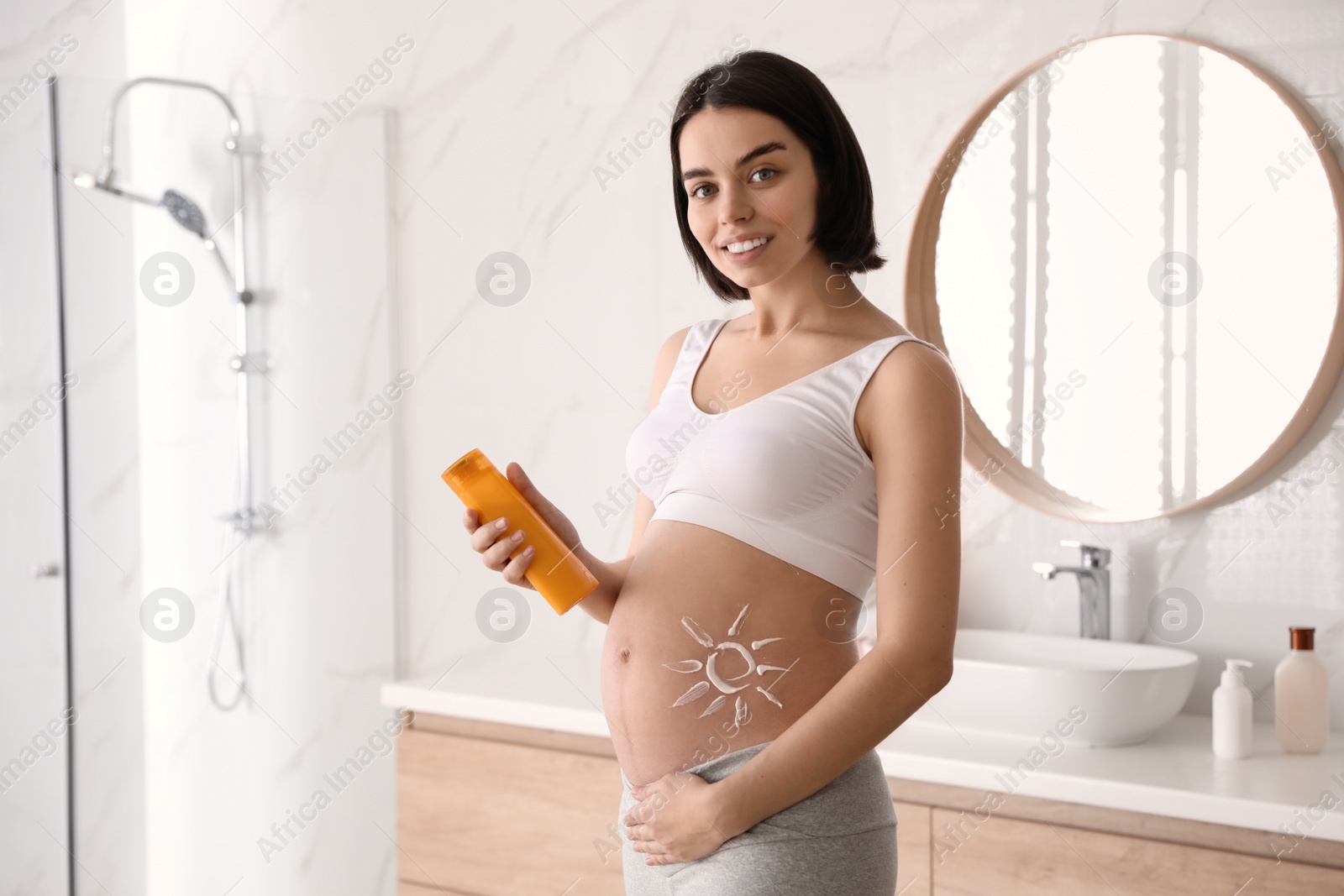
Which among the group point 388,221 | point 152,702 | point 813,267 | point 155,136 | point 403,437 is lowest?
point 152,702

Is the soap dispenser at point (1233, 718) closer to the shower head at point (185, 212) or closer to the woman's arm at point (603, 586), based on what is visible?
the woman's arm at point (603, 586)

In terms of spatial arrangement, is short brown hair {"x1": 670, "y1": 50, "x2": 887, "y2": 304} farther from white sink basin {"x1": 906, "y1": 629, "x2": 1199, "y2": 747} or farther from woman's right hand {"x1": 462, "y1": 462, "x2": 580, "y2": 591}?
white sink basin {"x1": 906, "y1": 629, "x2": 1199, "y2": 747}

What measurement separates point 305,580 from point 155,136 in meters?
0.89

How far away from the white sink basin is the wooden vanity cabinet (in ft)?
0.36

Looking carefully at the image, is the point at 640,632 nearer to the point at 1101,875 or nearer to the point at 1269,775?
the point at 1101,875

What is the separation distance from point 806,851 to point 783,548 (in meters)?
0.22

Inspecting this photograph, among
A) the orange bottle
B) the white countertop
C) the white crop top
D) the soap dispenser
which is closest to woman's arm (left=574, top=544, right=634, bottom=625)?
the orange bottle

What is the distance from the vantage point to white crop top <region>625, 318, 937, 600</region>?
849mm

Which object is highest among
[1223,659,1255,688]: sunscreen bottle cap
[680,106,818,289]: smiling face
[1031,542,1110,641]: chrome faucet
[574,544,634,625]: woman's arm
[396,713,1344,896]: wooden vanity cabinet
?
[680,106,818,289]: smiling face

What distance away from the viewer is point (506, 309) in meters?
2.12

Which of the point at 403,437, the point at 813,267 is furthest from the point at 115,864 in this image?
the point at 813,267

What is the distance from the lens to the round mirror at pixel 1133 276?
1.48 metres

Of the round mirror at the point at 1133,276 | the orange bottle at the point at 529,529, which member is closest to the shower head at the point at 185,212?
the round mirror at the point at 1133,276

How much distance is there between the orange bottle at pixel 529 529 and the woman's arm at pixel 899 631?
222mm
